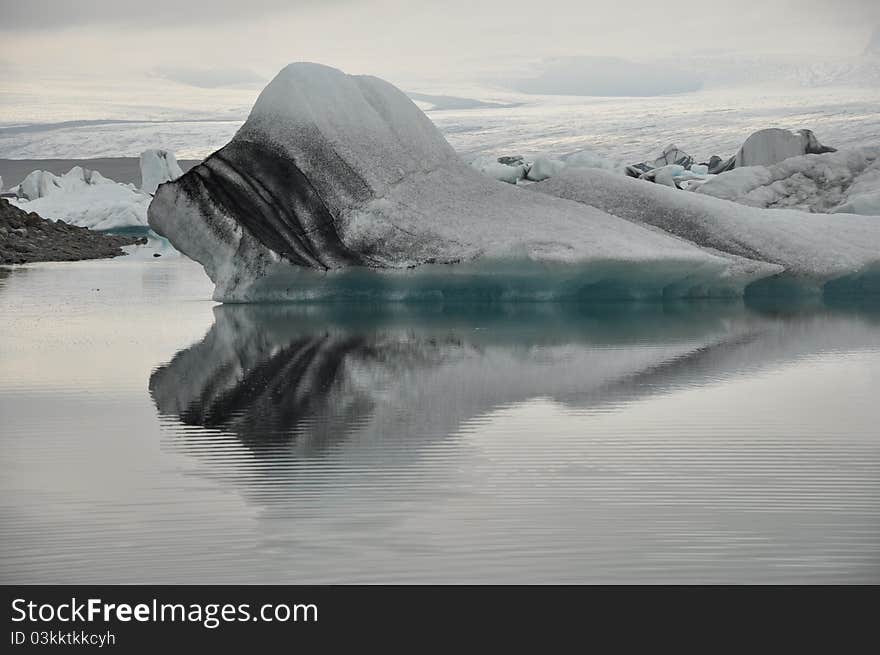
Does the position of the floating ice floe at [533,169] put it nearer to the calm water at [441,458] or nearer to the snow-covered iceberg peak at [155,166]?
the calm water at [441,458]

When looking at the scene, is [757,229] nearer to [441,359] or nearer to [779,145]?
[441,359]

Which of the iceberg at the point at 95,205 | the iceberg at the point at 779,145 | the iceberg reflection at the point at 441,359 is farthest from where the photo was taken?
the iceberg at the point at 95,205

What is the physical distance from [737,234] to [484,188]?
2.51 metres

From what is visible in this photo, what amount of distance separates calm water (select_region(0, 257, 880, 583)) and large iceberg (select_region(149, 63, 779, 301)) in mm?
2608

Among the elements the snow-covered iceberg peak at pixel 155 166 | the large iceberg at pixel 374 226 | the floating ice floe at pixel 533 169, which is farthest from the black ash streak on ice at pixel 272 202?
the snow-covered iceberg peak at pixel 155 166

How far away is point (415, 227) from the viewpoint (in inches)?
473

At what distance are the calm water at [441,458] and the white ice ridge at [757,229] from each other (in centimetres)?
357

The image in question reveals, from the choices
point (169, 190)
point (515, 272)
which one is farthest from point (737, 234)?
point (169, 190)

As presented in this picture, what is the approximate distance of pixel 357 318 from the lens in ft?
36.3

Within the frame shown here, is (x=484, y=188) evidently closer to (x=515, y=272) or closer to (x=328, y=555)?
(x=515, y=272)

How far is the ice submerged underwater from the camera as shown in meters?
11.9

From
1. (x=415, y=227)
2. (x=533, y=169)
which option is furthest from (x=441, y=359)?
(x=533, y=169)

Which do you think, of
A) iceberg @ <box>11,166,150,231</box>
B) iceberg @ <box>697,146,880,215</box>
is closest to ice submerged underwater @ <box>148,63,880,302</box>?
iceberg @ <box>697,146,880,215</box>

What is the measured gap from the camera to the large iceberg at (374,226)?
11.9 metres
